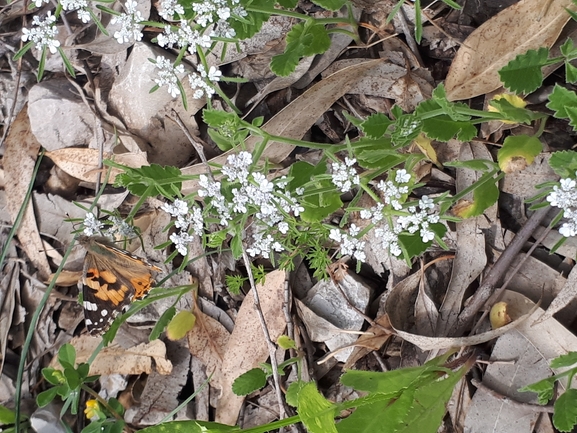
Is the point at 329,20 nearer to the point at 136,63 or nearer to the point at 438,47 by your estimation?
the point at 438,47

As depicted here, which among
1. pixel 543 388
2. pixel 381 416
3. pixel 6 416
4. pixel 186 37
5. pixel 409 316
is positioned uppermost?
pixel 186 37

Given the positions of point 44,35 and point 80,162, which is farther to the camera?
point 80,162

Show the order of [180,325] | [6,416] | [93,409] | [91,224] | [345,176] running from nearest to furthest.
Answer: [345,176], [91,224], [180,325], [93,409], [6,416]

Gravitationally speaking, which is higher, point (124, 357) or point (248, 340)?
point (248, 340)

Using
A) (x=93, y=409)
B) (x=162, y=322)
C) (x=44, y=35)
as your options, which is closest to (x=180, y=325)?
(x=162, y=322)

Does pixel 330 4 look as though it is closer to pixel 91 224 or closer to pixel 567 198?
pixel 567 198

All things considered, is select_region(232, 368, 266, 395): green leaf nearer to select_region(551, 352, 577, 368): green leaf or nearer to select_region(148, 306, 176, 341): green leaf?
select_region(148, 306, 176, 341): green leaf

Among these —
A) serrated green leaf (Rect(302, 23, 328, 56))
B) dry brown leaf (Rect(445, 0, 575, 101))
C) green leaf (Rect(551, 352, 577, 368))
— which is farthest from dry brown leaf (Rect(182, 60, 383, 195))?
green leaf (Rect(551, 352, 577, 368))
